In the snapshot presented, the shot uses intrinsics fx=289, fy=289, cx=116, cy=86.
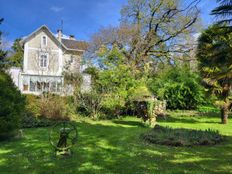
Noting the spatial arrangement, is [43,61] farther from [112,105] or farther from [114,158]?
[114,158]

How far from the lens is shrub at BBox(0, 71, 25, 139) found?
34.1 feet

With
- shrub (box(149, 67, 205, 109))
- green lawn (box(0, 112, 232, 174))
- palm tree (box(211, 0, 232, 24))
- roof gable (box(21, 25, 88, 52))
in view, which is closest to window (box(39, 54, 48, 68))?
roof gable (box(21, 25, 88, 52))

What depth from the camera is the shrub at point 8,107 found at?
34.1 feet

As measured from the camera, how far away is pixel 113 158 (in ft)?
25.3

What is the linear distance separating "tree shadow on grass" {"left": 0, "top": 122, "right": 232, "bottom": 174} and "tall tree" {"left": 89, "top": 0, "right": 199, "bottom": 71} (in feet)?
67.0

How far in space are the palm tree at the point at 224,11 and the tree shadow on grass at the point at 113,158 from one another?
333 cm

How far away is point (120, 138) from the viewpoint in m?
10.8

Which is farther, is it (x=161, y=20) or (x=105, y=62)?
(x=161, y=20)

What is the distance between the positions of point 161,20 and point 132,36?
11.3 ft

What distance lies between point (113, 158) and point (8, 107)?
15.9 ft

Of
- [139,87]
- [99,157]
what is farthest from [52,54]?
[99,157]

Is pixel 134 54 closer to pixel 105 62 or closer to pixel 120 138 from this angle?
pixel 105 62

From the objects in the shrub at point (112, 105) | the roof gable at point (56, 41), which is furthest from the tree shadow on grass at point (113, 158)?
the roof gable at point (56, 41)

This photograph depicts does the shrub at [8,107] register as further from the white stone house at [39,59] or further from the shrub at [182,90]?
the white stone house at [39,59]
